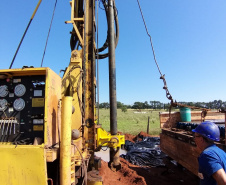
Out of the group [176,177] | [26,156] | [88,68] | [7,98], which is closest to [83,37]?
[88,68]

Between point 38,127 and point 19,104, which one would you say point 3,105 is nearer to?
point 19,104

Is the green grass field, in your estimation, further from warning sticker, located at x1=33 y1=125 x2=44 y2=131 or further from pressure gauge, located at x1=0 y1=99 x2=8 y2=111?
pressure gauge, located at x1=0 y1=99 x2=8 y2=111

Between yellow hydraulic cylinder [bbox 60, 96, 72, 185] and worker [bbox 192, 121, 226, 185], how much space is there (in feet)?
5.54

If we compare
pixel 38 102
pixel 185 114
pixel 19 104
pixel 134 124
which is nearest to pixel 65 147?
pixel 38 102

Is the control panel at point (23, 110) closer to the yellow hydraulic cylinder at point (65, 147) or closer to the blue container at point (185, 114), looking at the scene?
the yellow hydraulic cylinder at point (65, 147)

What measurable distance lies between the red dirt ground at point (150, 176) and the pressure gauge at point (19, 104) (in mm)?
3146

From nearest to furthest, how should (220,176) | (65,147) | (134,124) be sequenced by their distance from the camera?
(220,176) → (65,147) → (134,124)

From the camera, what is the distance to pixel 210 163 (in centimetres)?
204

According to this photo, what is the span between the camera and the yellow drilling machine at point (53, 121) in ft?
8.48

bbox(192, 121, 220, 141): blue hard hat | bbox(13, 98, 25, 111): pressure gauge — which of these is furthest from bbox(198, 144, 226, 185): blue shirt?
bbox(13, 98, 25, 111): pressure gauge

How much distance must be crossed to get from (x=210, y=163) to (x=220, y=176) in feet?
0.49

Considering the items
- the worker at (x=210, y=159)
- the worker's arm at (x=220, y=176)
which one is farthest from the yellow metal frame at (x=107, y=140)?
the worker's arm at (x=220, y=176)

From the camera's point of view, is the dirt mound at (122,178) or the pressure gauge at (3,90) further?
the dirt mound at (122,178)

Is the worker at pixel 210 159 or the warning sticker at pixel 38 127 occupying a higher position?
the warning sticker at pixel 38 127
